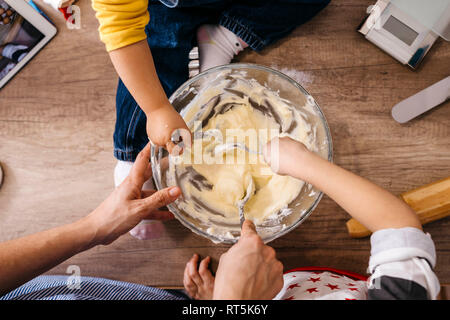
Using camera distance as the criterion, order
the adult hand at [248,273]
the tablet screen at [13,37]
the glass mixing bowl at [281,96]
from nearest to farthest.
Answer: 1. the adult hand at [248,273]
2. the glass mixing bowl at [281,96]
3. the tablet screen at [13,37]

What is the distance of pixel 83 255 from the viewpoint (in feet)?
2.37

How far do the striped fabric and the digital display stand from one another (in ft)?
2.50

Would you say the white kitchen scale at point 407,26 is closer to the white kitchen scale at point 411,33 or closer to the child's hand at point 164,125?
the white kitchen scale at point 411,33

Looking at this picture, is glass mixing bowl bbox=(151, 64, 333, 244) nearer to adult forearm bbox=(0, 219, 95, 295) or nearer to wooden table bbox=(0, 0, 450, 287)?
wooden table bbox=(0, 0, 450, 287)

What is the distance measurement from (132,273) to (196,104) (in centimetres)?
41

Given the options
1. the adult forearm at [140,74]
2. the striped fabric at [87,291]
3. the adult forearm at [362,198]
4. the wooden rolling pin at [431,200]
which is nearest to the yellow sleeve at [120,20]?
the adult forearm at [140,74]

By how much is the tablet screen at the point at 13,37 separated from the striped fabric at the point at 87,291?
1.66ft

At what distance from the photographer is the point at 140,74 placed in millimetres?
580

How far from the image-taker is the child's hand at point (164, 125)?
0.57m

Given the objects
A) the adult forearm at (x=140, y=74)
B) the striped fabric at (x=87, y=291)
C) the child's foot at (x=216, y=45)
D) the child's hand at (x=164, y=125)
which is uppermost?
the child's foot at (x=216, y=45)

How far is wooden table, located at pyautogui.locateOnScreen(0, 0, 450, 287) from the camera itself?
2.20ft

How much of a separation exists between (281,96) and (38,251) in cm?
57

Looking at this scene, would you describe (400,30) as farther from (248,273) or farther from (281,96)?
(248,273)

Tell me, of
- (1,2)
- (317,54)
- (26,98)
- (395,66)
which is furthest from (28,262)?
(395,66)
